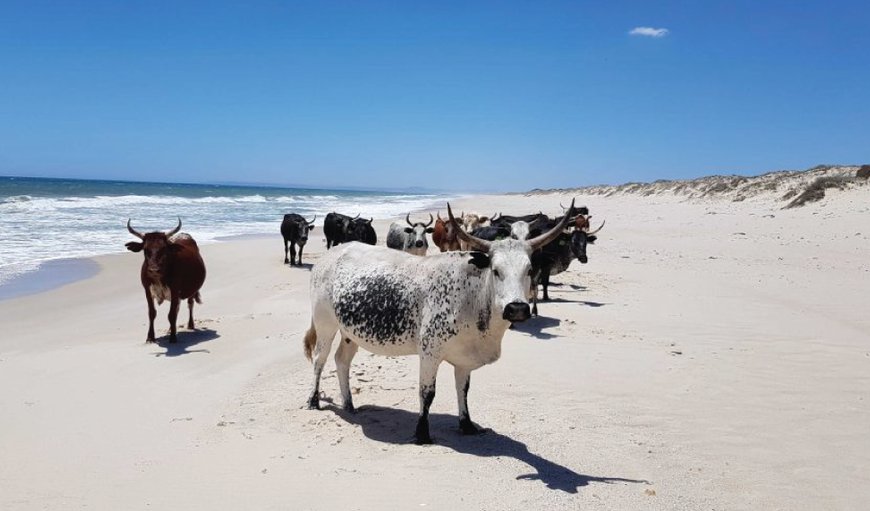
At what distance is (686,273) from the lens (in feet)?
50.7

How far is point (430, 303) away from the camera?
5250mm

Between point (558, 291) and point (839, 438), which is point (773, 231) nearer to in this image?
point (558, 291)

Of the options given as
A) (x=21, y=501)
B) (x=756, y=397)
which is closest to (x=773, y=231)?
(x=756, y=397)

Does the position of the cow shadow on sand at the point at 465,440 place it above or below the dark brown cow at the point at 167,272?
below

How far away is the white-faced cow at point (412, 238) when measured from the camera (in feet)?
45.2

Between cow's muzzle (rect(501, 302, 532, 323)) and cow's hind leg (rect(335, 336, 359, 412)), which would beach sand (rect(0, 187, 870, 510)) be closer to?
cow's hind leg (rect(335, 336, 359, 412))

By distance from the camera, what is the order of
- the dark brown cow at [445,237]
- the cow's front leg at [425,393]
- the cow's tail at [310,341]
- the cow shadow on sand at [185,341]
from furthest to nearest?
the dark brown cow at [445,237]
the cow shadow on sand at [185,341]
the cow's tail at [310,341]
the cow's front leg at [425,393]

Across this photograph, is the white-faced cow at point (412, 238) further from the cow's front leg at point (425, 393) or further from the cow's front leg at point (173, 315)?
the cow's front leg at point (425, 393)

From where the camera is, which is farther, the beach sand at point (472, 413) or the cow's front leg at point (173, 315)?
the cow's front leg at point (173, 315)

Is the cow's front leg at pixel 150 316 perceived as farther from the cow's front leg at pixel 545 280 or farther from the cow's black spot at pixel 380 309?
the cow's front leg at pixel 545 280

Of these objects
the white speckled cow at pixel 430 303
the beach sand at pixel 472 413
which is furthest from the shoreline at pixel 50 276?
the white speckled cow at pixel 430 303

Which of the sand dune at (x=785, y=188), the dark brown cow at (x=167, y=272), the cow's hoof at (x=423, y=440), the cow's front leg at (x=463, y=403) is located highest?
the sand dune at (x=785, y=188)

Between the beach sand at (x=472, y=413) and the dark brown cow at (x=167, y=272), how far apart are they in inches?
20.3

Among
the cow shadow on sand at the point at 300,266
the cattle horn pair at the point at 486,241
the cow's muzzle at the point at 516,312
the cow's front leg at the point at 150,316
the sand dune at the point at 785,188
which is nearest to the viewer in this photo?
the cow's muzzle at the point at 516,312
